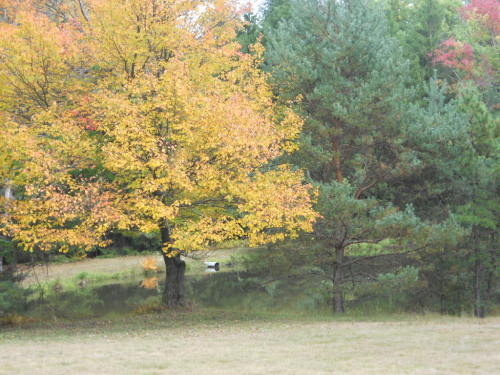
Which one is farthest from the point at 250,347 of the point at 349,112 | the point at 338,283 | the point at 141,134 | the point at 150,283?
the point at 150,283

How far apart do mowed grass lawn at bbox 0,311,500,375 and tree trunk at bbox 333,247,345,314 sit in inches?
100

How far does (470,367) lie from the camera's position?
30.7ft

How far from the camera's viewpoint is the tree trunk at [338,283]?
69.1 ft

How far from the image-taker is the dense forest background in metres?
17.0

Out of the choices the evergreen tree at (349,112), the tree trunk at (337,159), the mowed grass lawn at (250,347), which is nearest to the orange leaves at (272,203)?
the evergreen tree at (349,112)

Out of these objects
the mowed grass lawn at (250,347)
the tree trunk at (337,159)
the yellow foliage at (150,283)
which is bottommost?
the mowed grass lawn at (250,347)

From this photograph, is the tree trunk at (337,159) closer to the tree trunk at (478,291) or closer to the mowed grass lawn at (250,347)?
the mowed grass lawn at (250,347)

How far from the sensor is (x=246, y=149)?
55.8 ft

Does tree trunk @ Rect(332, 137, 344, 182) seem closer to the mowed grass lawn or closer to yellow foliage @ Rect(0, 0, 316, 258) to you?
yellow foliage @ Rect(0, 0, 316, 258)

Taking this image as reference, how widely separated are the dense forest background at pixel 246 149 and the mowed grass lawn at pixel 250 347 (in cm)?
249

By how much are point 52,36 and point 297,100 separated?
8.06 metres

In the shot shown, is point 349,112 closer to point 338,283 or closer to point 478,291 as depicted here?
point 338,283

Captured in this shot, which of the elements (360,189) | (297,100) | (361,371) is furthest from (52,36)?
(361,371)

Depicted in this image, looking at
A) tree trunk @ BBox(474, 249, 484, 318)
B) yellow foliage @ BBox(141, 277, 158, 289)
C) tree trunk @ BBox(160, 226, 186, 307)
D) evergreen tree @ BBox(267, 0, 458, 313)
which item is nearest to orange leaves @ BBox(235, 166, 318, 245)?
evergreen tree @ BBox(267, 0, 458, 313)
